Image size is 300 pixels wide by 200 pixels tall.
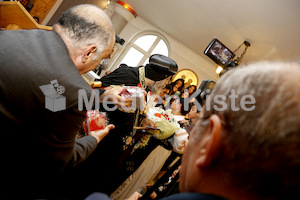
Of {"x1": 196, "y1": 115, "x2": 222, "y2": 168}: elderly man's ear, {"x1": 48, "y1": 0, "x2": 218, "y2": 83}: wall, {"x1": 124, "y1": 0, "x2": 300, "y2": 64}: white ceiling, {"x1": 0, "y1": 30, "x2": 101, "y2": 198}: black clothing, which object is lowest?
{"x1": 0, "y1": 30, "x2": 101, "y2": 198}: black clothing

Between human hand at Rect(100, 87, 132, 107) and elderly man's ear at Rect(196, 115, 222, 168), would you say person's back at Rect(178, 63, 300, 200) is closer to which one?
elderly man's ear at Rect(196, 115, 222, 168)

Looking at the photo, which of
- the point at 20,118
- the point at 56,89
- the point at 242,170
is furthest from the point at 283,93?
the point at 20,118

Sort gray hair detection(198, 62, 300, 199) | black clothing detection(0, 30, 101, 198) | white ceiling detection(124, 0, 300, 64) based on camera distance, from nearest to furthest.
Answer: gray hair detection(198, 62, 300, 199)
black clothing detection(0, 30, 101, 198)
white ceiling detection(124, 0, 300, 64)

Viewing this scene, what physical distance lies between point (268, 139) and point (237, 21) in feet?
19.5

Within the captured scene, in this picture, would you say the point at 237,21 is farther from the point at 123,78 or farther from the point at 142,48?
the point at 142,48

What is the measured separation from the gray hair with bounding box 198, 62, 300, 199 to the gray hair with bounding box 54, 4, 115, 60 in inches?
37.1

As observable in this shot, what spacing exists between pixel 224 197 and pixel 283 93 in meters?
0.30

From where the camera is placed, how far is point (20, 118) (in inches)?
30.5

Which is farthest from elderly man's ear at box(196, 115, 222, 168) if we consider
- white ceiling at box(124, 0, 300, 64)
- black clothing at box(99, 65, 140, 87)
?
white ceiling at box(124, 0, 300, 64)

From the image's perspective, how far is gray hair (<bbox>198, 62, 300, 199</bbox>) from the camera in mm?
397

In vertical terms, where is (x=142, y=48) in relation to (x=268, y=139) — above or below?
above

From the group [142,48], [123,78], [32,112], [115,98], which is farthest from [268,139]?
[142,48]

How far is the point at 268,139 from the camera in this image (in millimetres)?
408

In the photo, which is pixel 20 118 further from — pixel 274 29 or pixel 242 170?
pixel 274 29
